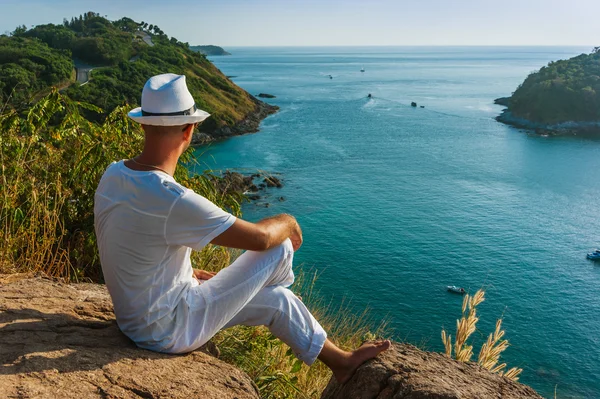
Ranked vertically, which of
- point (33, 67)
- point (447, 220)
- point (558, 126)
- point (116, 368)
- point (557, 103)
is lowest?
point (447, 220)

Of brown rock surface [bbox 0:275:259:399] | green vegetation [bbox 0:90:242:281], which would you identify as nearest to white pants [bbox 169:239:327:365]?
brown rock surface [bbox 0:275:259:399]

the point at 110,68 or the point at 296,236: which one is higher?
the point at 110,68

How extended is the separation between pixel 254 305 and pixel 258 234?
488 millimetres

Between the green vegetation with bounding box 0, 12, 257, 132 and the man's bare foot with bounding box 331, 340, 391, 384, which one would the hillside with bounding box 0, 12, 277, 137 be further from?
the man's bare foot with bounding box 331, 340, 391, 384

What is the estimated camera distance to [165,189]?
88.4 inches

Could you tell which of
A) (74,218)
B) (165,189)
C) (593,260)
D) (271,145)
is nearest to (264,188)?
(271,145)

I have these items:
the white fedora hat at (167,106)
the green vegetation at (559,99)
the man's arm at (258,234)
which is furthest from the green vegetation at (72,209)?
the green vegetation at (559,99)

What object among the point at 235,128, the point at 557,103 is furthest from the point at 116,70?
the point at 557,103

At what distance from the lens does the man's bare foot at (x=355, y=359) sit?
2.96 m

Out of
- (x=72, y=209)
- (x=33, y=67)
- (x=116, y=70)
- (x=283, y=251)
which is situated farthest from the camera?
(x=116, y=70)

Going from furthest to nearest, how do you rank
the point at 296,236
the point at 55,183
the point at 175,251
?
the point at 55,183
the point at 296,236
the point at 175,251

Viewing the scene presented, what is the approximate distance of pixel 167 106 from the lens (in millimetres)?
2398

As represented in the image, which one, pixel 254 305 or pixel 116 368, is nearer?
pixel 116 368

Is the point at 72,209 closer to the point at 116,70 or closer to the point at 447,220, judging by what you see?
the point at 447,220
